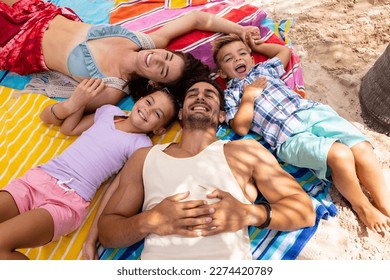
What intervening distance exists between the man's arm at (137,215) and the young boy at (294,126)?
2.84ft

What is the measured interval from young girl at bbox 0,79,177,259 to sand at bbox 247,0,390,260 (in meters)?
1.38

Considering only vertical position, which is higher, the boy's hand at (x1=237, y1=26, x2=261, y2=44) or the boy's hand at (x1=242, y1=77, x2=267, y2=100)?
the boy's hand at (x1=237, y1=26, x2=261, y2=44)

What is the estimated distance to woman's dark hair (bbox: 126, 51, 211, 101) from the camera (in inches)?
122

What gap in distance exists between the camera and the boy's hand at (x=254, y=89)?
2.93 m

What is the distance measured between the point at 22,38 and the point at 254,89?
7.08ft

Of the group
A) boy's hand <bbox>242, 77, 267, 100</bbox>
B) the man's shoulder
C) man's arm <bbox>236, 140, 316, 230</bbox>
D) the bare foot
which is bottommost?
the bare foot

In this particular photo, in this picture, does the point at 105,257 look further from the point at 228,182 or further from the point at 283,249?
the point at 283,249

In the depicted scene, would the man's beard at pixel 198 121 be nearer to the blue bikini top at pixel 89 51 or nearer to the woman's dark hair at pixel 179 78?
the woman's dark hair at pixel 179 78

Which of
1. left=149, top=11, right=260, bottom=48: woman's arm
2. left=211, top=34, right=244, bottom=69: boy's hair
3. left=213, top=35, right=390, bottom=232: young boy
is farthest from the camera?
left=149, top=11, right=260, bottom=48: woman's arm

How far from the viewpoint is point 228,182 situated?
90.6 inches

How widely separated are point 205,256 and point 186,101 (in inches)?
44.3

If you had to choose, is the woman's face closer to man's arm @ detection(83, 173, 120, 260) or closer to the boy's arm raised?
the boy's arm raised

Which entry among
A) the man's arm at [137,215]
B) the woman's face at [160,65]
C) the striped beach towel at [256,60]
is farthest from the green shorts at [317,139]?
the woman's face at [160,65]

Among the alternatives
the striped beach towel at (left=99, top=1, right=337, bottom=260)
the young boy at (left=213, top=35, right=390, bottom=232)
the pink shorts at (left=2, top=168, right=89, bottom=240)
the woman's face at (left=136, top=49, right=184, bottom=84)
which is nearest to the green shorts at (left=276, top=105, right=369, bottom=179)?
the young boy at (left=213, top=35, right=390, bottom=232)
